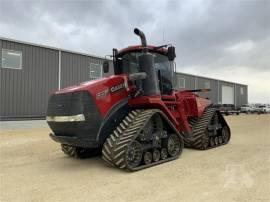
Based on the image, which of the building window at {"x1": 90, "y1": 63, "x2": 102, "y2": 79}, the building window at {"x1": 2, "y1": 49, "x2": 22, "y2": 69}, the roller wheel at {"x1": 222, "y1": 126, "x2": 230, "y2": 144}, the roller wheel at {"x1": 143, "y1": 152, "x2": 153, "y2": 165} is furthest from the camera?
the building window at {"x1": 90, "y1": 63, "x2": 102, "y2": 79}

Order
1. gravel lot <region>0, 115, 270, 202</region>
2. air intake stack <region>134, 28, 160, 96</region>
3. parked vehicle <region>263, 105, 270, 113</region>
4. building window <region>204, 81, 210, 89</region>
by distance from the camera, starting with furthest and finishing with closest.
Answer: parked vehicle <region>263, 105, 270, 113</region>, building window <region>204, 81, 210, 89</region>, air intake stack <region>134, 28, 160, 96</region>, gravel lot <region>0, 115, 270, 202</region>

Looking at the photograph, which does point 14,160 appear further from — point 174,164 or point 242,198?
point 242,198

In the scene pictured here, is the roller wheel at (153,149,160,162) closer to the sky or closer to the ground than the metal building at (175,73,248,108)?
closer to the ground

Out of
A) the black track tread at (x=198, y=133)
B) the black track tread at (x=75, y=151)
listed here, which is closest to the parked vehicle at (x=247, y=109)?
the black track tread at (x=198, y=133)

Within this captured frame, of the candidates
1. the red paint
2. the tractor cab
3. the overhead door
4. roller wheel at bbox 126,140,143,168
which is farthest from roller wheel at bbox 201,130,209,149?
the overhead door

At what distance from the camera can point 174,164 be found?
279 inches

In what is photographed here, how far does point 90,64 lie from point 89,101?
14.7 meters

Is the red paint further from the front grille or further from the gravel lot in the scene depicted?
the gravel lot

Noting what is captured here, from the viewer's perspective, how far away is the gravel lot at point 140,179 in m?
4.86

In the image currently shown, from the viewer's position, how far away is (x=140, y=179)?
5.81m

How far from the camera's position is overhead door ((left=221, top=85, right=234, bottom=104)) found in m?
40.4

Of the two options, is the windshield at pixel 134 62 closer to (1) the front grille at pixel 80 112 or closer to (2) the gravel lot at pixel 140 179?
(1) the front grille at pixel 80 112

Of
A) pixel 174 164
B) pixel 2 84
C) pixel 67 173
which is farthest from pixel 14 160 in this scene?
pixel 2 84

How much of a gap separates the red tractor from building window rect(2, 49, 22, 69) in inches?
386
